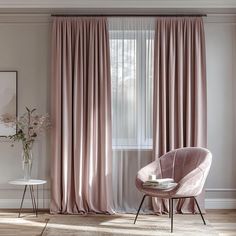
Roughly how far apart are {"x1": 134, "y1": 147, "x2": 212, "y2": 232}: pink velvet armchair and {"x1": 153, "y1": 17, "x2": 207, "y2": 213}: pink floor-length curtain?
265 mm

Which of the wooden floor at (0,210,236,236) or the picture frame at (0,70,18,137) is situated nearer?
the wooden floor at (0,210,236,236)

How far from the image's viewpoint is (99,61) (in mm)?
5633

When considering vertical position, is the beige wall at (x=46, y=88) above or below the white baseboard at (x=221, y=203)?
above

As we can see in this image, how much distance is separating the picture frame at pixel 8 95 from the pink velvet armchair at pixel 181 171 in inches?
72.1

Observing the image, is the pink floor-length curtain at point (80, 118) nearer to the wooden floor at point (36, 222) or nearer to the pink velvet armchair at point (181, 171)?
the wooden floor at point (36, 222)

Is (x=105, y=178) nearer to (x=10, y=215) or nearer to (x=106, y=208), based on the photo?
(x=106, y=208)

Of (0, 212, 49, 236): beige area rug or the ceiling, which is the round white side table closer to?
(0, 212, 49, 236): beige area rug

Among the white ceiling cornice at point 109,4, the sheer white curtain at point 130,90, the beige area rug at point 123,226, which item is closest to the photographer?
the beige area rug at point 123,226

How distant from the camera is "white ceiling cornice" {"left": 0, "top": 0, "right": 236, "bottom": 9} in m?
5.42

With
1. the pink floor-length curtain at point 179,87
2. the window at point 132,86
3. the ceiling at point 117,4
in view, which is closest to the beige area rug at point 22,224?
the window at point 132,86

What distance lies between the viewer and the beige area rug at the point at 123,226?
459 cm

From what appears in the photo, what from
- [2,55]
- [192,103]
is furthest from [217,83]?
[2,55]

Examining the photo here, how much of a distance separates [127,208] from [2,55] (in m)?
2.52

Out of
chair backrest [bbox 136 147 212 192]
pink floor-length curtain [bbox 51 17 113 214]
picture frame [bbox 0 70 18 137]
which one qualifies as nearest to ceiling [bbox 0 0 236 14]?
pink floor-length curtain [bbox 51 17 113 214]
